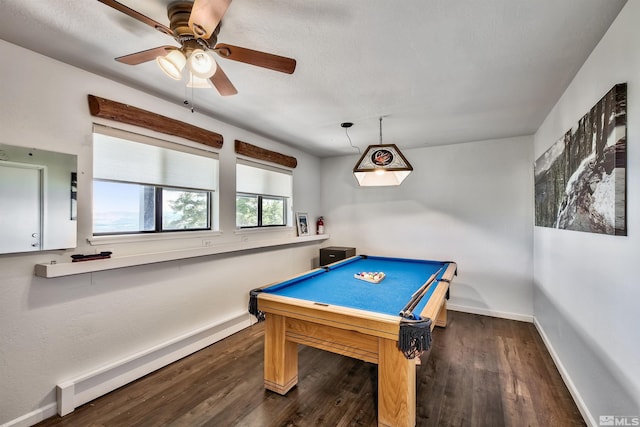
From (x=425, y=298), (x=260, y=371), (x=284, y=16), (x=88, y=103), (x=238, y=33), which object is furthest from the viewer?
(x=260, y=371)

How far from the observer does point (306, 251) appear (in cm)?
482

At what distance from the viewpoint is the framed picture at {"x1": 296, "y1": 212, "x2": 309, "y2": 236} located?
183 inches

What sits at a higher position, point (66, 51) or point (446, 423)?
point (66, 51)

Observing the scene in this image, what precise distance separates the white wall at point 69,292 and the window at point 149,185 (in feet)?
0.47

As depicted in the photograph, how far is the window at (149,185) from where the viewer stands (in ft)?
7.65

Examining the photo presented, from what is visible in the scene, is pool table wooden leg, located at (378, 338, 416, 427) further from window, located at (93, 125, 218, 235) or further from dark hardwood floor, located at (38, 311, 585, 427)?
window, located at (93, 125, 218, 235)

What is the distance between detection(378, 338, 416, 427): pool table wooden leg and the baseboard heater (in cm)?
197

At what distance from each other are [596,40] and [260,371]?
3407 millimetres

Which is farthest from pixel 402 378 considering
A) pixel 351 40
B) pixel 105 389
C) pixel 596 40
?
pixel 596 40

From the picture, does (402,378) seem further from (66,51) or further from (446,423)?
(66,51)

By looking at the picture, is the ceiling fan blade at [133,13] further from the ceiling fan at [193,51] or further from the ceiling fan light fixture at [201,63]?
the ceiling fan light fixture at [201,63]

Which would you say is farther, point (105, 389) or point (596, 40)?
point (105, 389)

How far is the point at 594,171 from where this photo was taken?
174 cm

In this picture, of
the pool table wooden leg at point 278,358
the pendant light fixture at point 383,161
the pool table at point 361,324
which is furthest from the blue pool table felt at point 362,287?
the pendant light fixture at point 383,161
